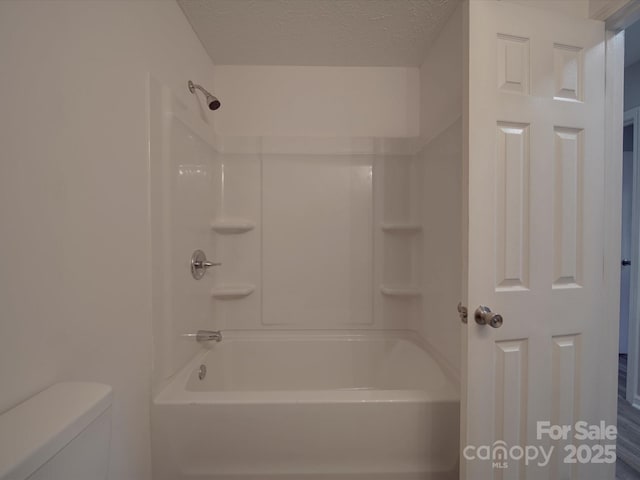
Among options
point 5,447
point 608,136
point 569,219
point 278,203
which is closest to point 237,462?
point 5,447

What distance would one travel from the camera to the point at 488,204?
94 centimetres

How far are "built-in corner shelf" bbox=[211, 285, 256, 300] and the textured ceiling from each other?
1.45 m

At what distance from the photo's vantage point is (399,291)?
1732 millimetres

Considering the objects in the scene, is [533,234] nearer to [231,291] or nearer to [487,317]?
[487,317]

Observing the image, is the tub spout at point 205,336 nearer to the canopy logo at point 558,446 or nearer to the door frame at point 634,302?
the canopy logo at point 558,446

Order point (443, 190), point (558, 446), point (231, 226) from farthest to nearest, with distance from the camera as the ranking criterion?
point (231, 226)
point (443, 190)
point (558, 446)

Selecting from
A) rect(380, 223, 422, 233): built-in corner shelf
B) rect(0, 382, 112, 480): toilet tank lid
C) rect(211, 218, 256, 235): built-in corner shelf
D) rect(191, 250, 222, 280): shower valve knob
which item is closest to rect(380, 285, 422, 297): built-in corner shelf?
rect(380, 223, 422, 233): built-in corner shelf

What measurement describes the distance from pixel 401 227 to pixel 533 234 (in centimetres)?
79

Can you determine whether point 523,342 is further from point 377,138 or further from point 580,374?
point 377,138

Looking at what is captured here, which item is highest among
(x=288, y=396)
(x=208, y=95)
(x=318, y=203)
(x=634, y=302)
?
(x=208, y=95)

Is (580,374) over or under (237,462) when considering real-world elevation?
over

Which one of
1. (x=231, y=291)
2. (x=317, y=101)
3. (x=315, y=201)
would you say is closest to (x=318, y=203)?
(x=315, y=201)

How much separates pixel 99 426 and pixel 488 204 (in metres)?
1.28

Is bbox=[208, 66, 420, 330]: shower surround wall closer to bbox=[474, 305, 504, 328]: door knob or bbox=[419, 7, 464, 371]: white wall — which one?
bbox=[419, 7, 464, 371]: white wall
